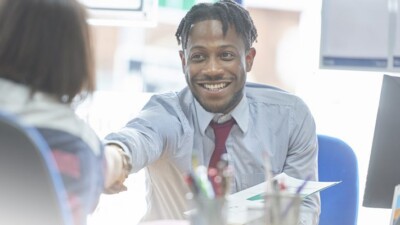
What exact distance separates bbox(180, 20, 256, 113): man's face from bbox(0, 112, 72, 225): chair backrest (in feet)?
3.76

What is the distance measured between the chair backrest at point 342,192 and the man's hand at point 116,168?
0.86m

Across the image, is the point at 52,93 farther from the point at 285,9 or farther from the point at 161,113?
the point at 285,9

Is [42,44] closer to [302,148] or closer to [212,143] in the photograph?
[212,143]

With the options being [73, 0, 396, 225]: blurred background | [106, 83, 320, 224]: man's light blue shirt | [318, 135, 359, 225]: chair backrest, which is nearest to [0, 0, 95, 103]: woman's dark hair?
[106, 83, 320, 224]: man's light blue shirt

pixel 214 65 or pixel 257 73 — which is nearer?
pixel 214 65

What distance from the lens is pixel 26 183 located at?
83 centimetres

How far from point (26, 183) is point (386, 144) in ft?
3.63

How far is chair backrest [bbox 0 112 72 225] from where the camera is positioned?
0.83 meters

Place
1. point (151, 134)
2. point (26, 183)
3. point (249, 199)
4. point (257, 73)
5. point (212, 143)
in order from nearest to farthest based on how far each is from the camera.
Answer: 1. point (26, 183)
2. point (249, 199)
3. point (151, 134)
4. point (212, 143)
5. point (257, 73)

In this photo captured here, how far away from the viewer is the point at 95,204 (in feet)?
3.26

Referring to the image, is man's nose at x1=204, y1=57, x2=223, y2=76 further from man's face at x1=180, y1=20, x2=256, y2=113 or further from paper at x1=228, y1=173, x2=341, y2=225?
paper at x1=228, y1=173, x2=341, y2=225

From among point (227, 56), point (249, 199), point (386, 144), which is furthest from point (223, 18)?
point (249, 199)

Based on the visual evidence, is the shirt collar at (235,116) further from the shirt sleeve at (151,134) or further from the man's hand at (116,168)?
the man's hand at (116,168)

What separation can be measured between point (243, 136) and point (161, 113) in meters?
0.27
